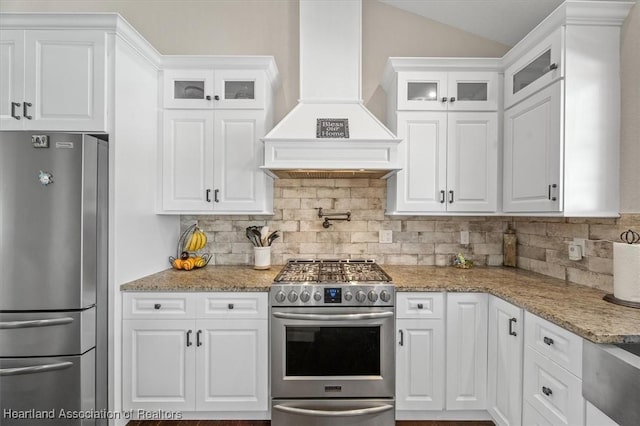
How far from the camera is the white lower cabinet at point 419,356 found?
7.24 ft

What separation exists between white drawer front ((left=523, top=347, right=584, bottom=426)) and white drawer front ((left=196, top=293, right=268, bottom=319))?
1.58 m

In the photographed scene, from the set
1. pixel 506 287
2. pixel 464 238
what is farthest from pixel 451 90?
pixel 506 287

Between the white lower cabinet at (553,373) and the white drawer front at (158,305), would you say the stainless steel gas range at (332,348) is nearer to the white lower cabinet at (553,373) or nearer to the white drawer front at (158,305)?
the white drawer front at (158,305)

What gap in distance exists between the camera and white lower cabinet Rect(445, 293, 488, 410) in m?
2.21

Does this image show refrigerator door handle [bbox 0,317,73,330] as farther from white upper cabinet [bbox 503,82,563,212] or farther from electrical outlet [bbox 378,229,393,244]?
white upper cabinet [bbox 503,82,563,212]

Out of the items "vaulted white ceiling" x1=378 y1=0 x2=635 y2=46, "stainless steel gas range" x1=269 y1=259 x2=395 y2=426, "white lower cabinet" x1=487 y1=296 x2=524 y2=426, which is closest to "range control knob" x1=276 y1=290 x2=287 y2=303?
"stainless steel gas range" x1=269 y1=259 x2=395 y2=426

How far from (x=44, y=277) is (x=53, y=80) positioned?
122 centimetres

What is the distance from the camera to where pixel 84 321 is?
6.43ft

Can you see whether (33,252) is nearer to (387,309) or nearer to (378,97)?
(387,309)

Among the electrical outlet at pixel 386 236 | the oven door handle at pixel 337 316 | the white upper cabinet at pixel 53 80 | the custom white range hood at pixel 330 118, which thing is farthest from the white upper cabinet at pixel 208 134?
the electrical outlet at pixel 386 236

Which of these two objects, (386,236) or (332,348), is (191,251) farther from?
(386,236)

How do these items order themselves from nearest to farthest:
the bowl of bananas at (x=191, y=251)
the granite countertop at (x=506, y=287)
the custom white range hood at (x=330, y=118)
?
the granite countertop at (x=506, y=287) < the custom white range hood at (x=330, y=118) < the bowl of bananas at (x=191, y=251)

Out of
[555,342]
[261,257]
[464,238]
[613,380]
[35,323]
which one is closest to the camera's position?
[613,380]

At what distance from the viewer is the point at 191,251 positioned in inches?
115
